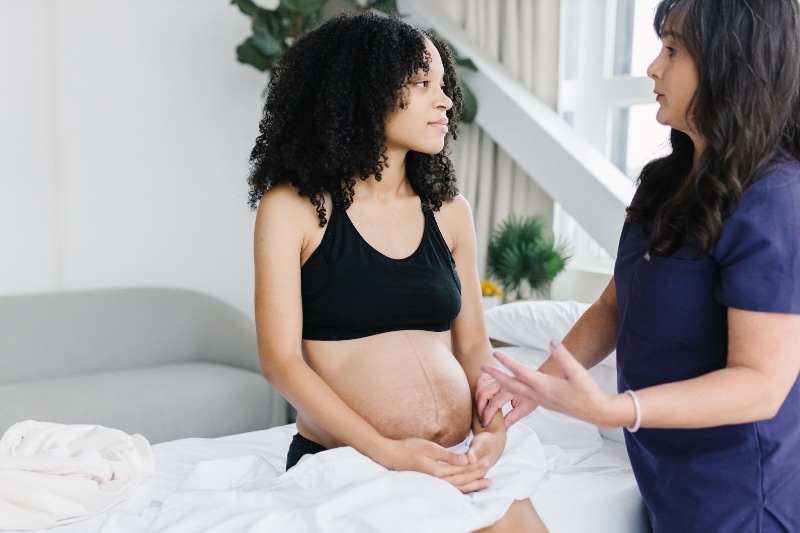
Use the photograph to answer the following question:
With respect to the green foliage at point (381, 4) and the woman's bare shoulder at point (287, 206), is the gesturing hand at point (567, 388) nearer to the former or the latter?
the woman's bare shoulder at point (287, 206)

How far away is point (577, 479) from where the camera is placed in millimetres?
2037

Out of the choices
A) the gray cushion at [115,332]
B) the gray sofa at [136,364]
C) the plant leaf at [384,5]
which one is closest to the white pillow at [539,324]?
the gray sofa at [136,364]

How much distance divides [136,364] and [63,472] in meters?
2.05

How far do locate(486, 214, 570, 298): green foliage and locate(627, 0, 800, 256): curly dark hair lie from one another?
2.35 meters

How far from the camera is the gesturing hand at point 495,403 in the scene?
160 cm

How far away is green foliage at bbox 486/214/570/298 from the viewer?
12.0 ft

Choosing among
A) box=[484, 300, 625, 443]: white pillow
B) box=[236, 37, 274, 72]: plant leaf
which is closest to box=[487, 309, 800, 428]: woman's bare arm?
box=[484, 300, 625, 443]: white pillow

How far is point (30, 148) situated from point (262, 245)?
8.58 ft

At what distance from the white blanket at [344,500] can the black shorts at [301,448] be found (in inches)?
5.4

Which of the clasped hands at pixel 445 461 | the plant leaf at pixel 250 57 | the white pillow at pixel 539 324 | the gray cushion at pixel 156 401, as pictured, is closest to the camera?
the clasped hands at pixel 445 461

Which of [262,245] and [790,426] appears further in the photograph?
[262,245]

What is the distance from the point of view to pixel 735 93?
4.11ft

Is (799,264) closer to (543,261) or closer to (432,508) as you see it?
(432,508)

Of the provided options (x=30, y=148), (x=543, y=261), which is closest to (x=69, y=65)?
(x=30, y=148)
